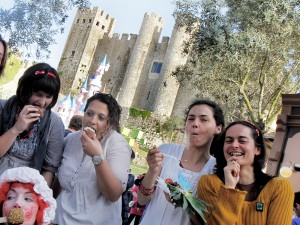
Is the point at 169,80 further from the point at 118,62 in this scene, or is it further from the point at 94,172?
the point at 94,172

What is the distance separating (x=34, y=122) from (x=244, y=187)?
141 cm

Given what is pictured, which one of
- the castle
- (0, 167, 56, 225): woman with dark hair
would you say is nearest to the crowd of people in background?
(0, 167, 56, 225): woman with dark hair

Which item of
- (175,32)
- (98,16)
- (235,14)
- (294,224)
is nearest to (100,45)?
(98,16)

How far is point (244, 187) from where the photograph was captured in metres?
2.34

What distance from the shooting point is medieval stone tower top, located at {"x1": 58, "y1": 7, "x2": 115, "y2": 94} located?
4744 centimetres

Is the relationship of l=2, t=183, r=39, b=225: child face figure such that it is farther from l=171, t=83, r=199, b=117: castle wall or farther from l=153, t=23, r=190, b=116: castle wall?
l=171, t=83, r=199, b=117: castle wall

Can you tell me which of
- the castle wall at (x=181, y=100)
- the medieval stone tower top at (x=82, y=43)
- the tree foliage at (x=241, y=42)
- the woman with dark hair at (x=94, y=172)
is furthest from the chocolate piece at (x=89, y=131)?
the medieval stone tower top at (x=82, y=43)

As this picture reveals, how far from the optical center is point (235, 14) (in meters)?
11.9

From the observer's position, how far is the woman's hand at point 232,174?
7.22 feet

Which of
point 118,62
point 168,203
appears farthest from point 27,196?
point 118,62

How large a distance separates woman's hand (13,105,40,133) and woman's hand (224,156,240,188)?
120 cm

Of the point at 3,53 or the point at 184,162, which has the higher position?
the point at 3,53

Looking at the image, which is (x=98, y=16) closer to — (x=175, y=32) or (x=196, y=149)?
(x=175, y=32)

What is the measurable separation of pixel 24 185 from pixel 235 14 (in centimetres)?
1103
